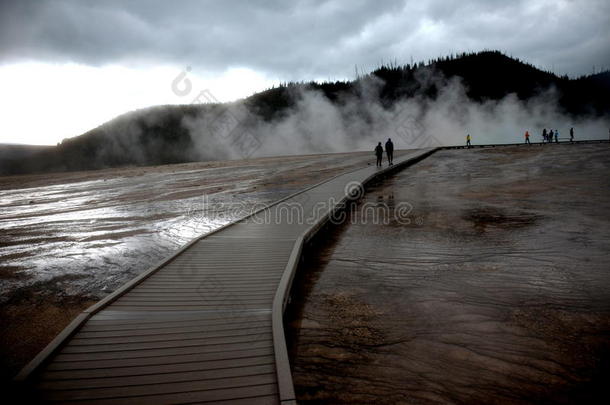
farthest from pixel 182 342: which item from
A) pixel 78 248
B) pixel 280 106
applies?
pixel 280 106

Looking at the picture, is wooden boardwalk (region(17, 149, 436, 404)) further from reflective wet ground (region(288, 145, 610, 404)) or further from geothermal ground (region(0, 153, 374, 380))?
geothermal ground (region(0, 153, 374, 380))

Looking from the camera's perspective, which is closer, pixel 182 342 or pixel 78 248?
pixel 182 342

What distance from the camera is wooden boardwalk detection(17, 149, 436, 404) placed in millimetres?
2451

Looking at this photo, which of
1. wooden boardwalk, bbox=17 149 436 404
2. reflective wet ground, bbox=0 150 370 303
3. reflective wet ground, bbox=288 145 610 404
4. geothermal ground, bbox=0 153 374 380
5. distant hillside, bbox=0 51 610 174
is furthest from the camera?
distant hillside, bbox=0 51 610 174

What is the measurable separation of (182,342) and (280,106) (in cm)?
8143

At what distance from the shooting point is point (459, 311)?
405 centimetres

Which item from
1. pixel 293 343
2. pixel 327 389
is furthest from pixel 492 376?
pixel 293 343

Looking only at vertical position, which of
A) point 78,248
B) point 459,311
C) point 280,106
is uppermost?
point 280,106

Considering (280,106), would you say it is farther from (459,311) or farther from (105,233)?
(459,311)

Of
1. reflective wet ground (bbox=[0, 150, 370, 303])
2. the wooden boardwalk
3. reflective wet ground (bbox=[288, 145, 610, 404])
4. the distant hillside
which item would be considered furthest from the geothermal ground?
the distant hillside

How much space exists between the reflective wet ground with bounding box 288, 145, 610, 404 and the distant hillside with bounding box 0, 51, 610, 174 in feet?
182

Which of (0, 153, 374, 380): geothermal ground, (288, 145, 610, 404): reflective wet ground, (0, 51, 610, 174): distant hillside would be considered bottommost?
(288, 145, 610, 404): reflective wet ground

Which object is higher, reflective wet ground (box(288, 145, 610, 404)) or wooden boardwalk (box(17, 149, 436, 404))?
wooden boardwalk (box(17, 149, 436, 404))

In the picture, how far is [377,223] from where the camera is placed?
8695 millimetres
